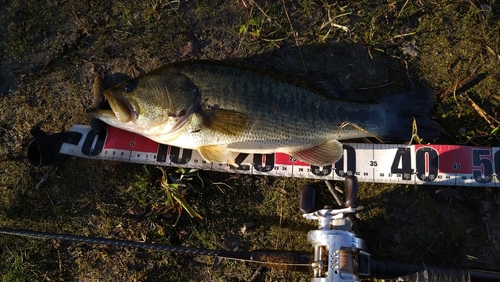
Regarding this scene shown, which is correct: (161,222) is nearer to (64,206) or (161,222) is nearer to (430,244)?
(64,206)

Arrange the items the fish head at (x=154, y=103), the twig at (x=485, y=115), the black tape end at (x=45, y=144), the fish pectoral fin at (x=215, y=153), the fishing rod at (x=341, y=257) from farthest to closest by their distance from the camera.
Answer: the twig at (x=485, y=115) < the black tape end at (x=45, y=144) < the fish pectoral fin at (x=215, y=153) < the fish head at (x=154, y=103) < the fishing rod at (x=341, y=257)

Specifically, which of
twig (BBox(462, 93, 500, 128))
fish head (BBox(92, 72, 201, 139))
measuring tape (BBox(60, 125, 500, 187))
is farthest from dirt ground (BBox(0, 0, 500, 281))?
fish head (BBox(92, 72, 201, 139))

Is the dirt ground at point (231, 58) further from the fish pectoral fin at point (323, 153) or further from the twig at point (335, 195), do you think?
the fish pectoral fin at point (323, 153)

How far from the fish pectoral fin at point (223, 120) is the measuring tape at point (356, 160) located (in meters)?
0.50

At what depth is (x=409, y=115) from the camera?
373 cm

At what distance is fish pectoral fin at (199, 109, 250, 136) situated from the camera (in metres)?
3.41

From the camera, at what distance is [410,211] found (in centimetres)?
380

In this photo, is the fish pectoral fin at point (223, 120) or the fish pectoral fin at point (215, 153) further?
the fish pectoral fin at point (215, 153)

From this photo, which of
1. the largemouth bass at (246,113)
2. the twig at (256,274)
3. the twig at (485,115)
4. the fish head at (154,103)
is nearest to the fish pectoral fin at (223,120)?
the largemouth bass at (246,113)

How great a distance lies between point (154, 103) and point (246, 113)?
88 centimetres

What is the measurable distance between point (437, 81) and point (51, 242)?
4.59 metres

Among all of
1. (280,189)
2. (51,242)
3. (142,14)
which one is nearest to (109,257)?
(51,242)

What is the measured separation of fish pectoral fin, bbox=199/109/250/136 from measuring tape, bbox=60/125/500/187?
1.63 feet

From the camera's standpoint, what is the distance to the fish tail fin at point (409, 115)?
371 cm
